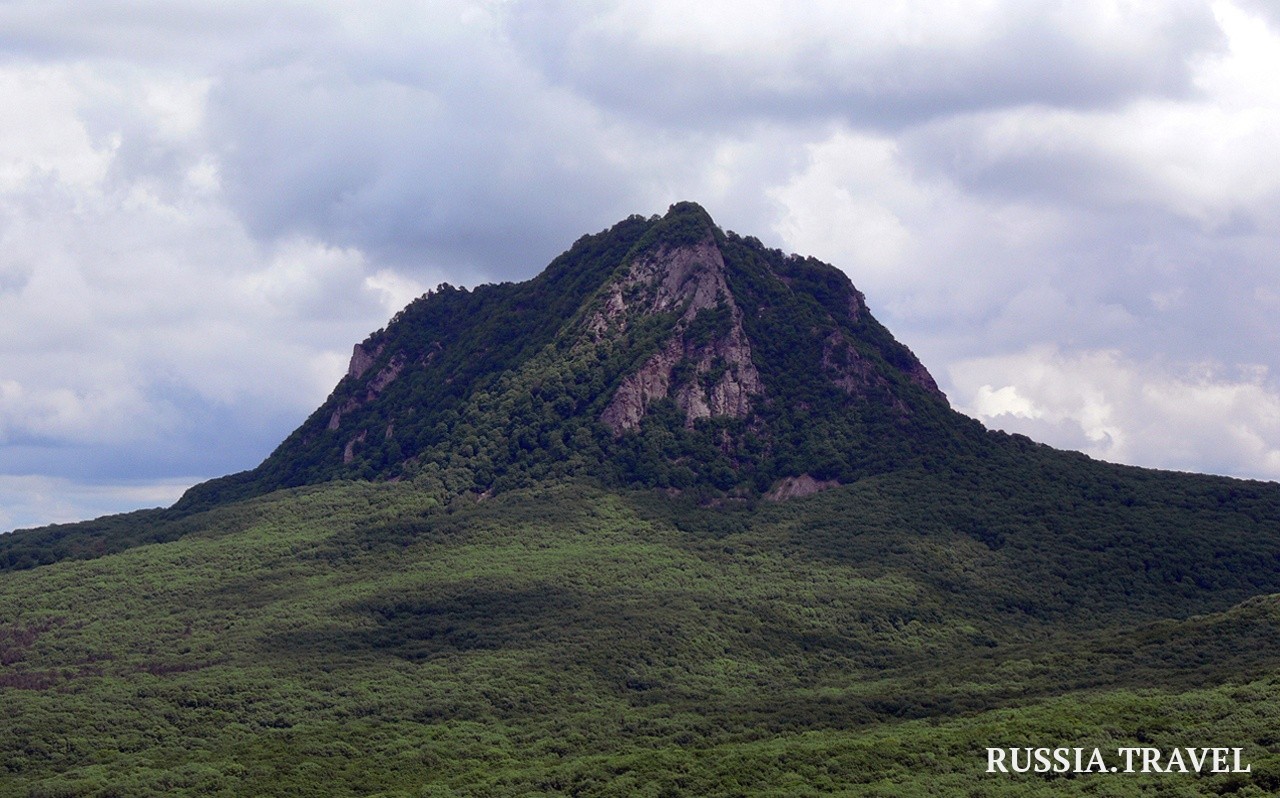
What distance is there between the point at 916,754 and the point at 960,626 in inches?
2124

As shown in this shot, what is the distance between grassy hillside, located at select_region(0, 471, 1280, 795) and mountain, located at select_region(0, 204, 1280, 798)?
15.8 inches

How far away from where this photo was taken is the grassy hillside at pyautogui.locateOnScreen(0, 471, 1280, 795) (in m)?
106

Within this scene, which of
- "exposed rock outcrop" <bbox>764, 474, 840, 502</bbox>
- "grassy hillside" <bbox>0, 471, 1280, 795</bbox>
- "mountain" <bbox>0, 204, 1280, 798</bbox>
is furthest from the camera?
"exposed rock outcrop" <bbox>764, 474, 840, 502</bbox>

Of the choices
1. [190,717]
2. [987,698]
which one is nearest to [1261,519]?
[987,698]

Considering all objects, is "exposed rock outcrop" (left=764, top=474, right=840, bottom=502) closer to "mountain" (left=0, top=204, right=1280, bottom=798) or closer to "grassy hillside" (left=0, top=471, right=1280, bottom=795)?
"mountain" (left=0, top=204, right=1280, bottom=798)

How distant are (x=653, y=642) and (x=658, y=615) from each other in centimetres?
633

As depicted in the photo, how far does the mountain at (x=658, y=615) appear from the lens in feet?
356

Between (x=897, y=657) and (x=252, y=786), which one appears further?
(x=897, y=657)

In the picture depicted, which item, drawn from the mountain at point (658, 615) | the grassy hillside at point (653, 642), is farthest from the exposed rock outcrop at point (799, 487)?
the grassy hillside at point (653, 642)

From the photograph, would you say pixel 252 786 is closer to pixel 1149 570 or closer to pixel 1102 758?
pixel 1102 758

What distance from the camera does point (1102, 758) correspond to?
316ft

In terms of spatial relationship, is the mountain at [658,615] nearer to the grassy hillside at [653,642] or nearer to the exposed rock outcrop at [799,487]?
the exposed rock outcrop at [799,487]

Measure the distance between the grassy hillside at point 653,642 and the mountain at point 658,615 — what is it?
402 mm

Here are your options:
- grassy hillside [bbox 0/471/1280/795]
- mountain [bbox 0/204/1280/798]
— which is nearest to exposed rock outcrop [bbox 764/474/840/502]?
mountain [bbox 0/204/1280/798]
